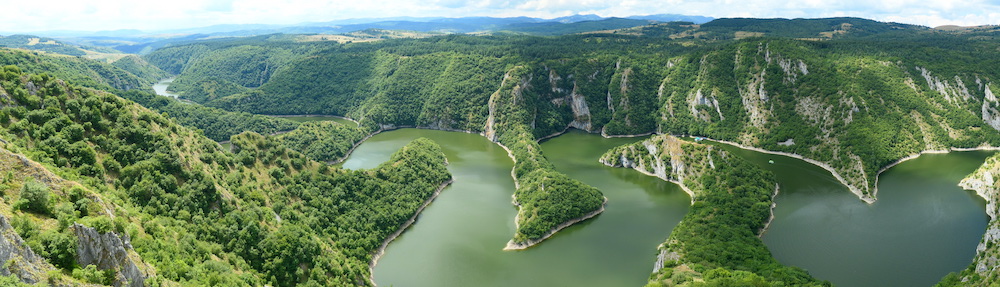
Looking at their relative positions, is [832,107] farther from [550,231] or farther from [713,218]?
[550,231]

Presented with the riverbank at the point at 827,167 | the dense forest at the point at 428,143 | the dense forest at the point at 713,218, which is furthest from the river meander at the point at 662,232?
→ the dense forest at the point at 428,143

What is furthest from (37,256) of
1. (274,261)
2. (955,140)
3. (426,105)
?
(955,140)

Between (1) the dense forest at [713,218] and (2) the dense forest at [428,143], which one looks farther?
(1) the dense forest at [713,218]

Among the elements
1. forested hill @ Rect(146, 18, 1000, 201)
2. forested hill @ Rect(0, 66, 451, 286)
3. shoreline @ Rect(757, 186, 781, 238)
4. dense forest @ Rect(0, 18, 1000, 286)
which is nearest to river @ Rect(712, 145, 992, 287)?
shoreline @ Rect(757, 186, 781, 238)

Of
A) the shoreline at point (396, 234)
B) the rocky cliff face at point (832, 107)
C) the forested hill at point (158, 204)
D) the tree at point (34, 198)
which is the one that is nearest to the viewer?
the forested hill at point (158, 204)

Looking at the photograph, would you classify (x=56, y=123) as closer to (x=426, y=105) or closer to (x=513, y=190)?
(x=513, y=190)

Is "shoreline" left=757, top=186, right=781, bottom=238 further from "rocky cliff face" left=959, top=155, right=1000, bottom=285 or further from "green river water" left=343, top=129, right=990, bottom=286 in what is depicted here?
"rocky cliff face" left=959, top=155, right=1000, bottom=285

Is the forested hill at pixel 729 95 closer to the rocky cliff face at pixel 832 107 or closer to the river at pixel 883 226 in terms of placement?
the rocky cliff face at pixel 832 107
